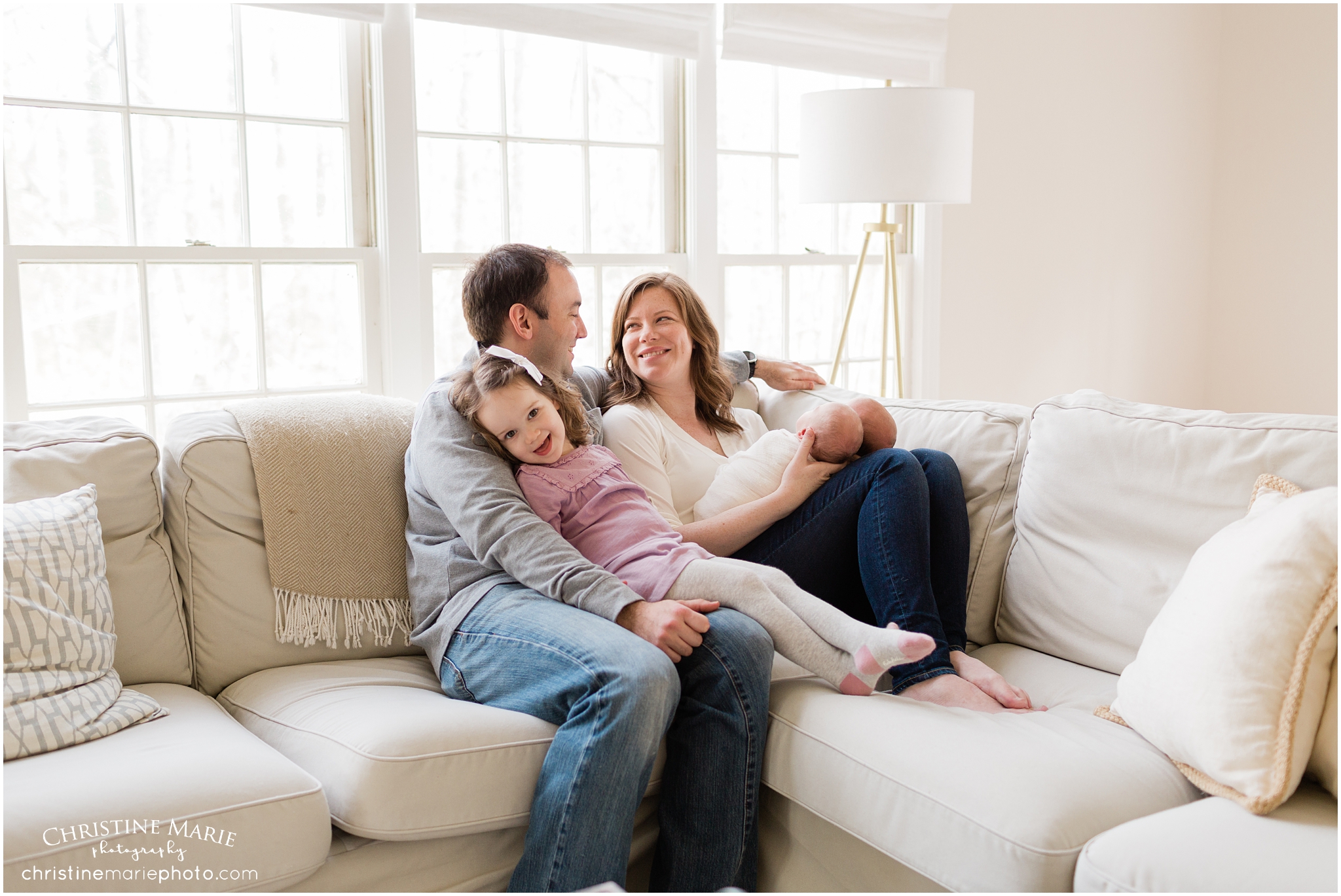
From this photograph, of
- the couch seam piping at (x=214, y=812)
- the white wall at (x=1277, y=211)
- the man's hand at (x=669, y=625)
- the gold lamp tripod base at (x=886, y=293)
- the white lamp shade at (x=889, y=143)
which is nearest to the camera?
the couch seam piping at (x=214, y=812)

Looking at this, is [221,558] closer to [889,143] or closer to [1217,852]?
[1217,852]

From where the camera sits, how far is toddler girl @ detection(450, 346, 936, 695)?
1648 millimetres

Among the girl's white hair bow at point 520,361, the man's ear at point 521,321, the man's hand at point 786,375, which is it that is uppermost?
the man's ear at point 521,321

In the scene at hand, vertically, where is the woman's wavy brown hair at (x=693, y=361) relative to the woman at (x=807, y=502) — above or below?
above

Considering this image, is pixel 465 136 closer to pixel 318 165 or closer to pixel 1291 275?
pixel 318 165

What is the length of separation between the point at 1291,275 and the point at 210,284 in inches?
171

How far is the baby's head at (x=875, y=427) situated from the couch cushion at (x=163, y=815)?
1247 millimetres

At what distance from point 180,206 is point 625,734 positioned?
1.87 metres

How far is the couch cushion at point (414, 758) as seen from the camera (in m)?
1.46

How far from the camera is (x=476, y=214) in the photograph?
2.92 metres

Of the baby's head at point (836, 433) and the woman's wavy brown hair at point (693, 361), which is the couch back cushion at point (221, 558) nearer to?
the woman's wavy brown hair at point (693, 361)

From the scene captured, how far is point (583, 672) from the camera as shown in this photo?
1548mm

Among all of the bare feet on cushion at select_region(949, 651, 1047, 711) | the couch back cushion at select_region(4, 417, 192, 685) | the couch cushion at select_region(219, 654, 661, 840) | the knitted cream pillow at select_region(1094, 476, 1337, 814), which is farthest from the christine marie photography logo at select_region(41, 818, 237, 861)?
the knitted cream pillow at select_region(1094, 476, 1337, 814)

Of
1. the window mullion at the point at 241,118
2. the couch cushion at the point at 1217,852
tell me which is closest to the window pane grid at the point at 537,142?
the window mullion at the point at 241,118
